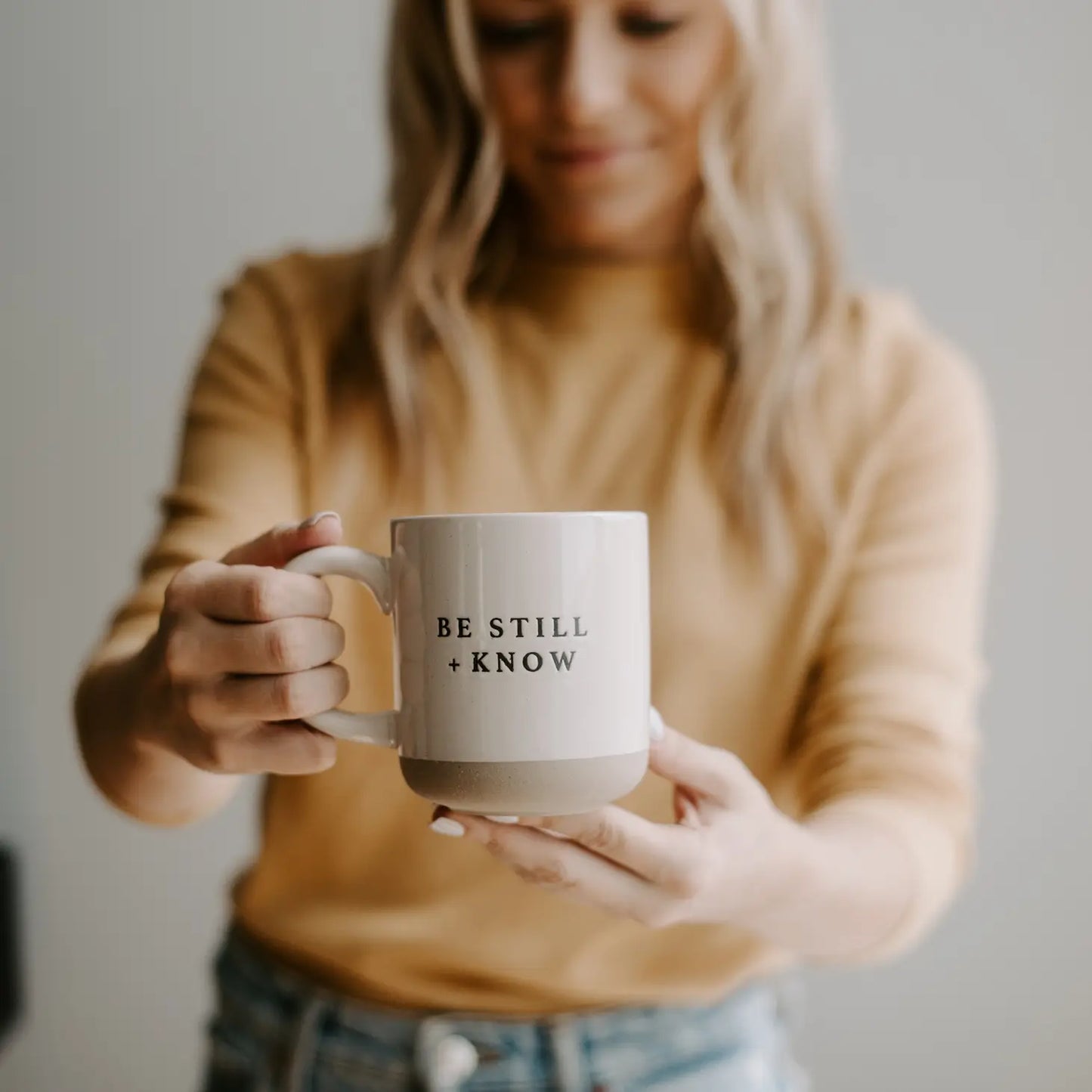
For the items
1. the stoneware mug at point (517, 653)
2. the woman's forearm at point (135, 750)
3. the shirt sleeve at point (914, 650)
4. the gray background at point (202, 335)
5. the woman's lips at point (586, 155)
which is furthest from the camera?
the gray background at point (202, 335)

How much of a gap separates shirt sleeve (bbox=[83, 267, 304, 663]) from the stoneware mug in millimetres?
292

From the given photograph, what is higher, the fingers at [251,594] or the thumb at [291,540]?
the thumb at [291,540]

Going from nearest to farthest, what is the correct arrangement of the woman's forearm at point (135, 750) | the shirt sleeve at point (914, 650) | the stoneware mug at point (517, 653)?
1. the stoneware mug at point (517, 653)
2. the woman's forearm at point (135, 750)
3. the shirt sleeve at point (914, 650)

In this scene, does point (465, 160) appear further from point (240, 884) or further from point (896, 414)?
point (240, 884)

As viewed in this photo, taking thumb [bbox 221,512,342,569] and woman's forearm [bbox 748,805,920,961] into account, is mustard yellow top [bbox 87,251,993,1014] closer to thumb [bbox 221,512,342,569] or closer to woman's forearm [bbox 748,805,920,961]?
woman's forearm [bbox 748,805,920,961]

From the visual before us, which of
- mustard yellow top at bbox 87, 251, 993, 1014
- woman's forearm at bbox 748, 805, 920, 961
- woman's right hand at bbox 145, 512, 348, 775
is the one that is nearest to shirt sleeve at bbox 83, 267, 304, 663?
mustard yellow top at bbox 87, 251, 993, 1014

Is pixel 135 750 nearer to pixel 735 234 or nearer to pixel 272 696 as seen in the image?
pixel 272 696

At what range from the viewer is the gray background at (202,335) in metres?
1.18

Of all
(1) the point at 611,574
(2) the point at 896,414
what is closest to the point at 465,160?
(2) the point at 896,414

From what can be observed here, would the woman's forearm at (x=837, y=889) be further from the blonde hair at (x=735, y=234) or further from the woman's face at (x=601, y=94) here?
the woman's face at (x=601, y=94)

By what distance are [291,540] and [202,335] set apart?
808 millimetres

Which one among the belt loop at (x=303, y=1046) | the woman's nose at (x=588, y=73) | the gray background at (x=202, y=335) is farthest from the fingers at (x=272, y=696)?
the gray background at (x=202, y=335)

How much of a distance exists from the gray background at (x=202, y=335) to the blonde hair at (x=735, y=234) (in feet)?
0.76

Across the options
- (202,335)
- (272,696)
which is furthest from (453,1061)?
(202,335)
